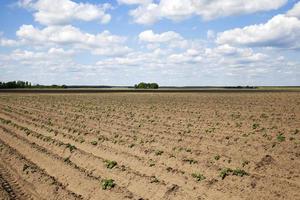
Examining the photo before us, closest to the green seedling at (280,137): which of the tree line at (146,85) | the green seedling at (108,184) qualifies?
the green seedling at (108,184)

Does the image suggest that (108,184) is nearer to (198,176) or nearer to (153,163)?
(153,163)

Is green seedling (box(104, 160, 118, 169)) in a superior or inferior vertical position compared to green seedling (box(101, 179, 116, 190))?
superior

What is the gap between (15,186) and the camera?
453 inches

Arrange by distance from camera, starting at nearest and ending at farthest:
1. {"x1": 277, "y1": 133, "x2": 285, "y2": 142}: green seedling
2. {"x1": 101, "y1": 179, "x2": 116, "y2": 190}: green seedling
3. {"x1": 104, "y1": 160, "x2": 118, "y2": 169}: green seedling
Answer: {"x1": 101, "y1": 179, "x2": 116, "y2": 190}: green seedling → {"x1": 104, "y1": 160, "x2": 118, "y2": 169}: green seedling → {"x1": 277, "y1": 133, "x2": 285, "y2": 142}: green seedling

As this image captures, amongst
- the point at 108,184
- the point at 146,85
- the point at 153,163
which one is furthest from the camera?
the point at 146,85

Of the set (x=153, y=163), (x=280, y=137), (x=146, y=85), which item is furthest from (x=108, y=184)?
(x=146, y=85)

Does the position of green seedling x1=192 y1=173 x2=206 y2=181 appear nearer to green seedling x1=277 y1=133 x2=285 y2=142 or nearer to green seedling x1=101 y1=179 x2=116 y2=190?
green seedling x1=101 y1=179 x2=116 y2=190

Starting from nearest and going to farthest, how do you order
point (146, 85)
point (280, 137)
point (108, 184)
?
point (108, 184)
point (280, 137)
point (146, 85)

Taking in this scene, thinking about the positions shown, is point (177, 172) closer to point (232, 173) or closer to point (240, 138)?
point (232, 173)

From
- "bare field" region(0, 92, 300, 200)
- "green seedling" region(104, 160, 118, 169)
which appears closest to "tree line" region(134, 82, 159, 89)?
"bare field" region(0, 92, 300, 200)

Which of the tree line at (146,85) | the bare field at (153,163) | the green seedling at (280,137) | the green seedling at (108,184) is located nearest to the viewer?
the bare field at (153,163)

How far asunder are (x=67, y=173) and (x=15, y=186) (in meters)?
1.91

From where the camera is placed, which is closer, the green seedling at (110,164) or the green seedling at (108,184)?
the green seedling at (108,184)

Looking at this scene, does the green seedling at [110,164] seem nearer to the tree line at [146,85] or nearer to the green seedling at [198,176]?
the green seedling at [198,176]
